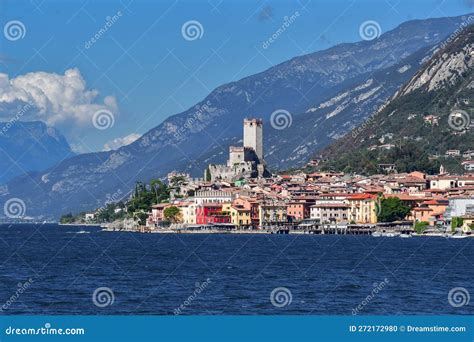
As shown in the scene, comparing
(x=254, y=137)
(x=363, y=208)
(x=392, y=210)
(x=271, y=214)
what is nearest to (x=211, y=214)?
(x=271, y=214)

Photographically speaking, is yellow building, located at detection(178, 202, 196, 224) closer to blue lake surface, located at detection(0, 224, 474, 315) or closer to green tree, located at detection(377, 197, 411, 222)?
green tree, located at detection(377, 197, 411, 222)

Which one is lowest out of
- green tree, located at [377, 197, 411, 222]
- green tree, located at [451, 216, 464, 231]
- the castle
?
green tree, located at [451, 216, 464, 231]

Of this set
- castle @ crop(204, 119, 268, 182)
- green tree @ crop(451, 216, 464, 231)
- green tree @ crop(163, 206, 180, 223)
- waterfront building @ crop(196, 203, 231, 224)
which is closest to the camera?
green tree @ crop(451, 216, 464, 231)

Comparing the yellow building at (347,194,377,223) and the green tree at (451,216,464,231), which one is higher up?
the yellow building at (347,194,377,223)


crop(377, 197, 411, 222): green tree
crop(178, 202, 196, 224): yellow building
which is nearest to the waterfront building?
crop(178, 202, 196, 224): yellow building

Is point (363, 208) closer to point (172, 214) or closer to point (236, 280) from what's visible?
point (172, 214)

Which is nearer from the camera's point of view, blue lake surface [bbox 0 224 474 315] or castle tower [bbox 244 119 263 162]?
blue lake surface [bbox 0 224 474 315]

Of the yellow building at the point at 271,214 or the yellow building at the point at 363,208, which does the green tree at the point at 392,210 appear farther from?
the yellow building at the point at 271,214

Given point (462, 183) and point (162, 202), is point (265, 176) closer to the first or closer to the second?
point (162, 202)
